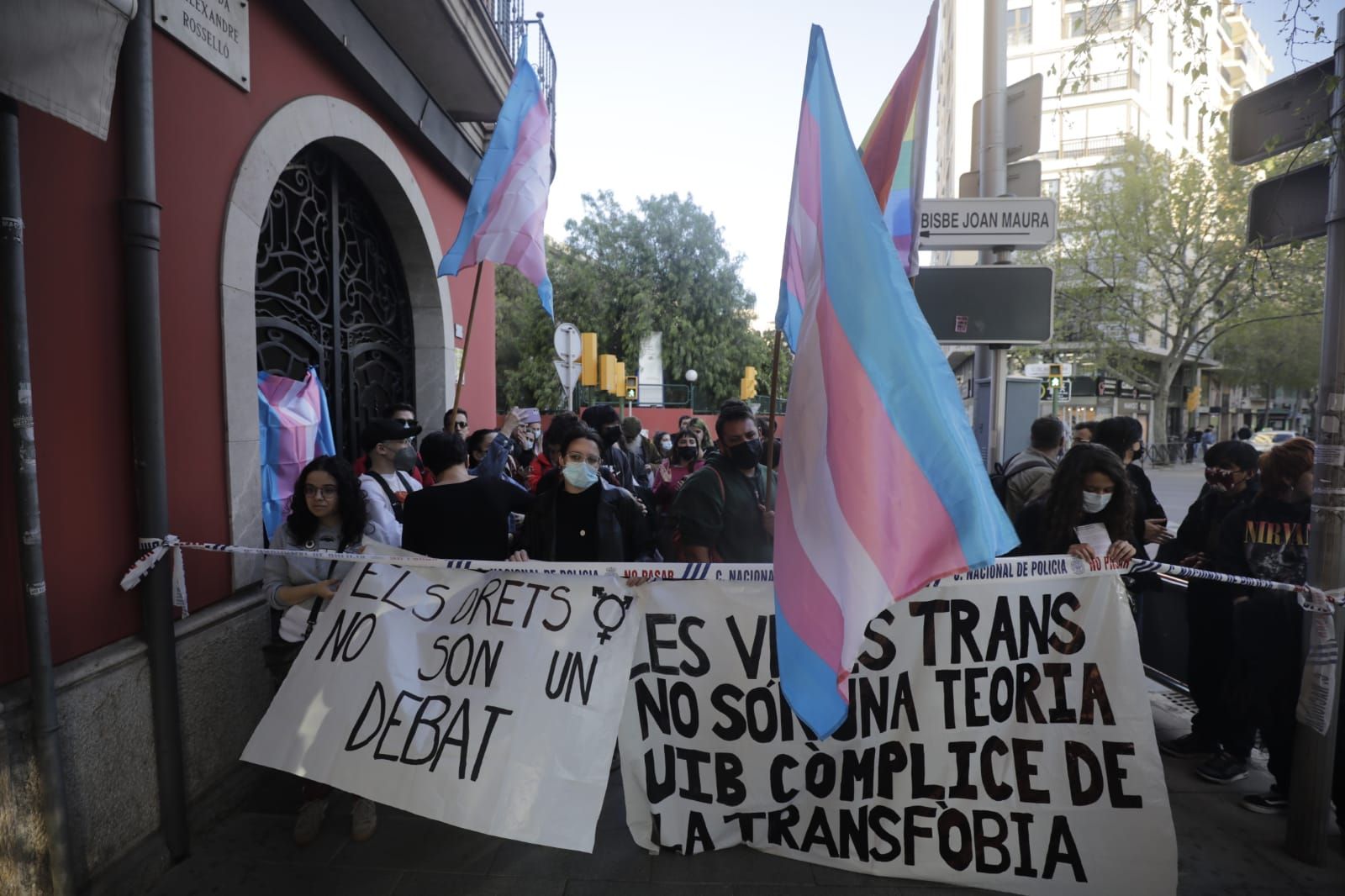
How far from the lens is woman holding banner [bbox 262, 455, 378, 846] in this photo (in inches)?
131

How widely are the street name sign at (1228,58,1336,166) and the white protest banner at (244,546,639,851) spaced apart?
137 inches

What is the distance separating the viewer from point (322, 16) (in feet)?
15.6

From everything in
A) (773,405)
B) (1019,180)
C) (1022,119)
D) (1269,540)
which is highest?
(1022,119)

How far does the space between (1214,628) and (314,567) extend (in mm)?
4539

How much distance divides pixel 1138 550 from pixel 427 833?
362 cm

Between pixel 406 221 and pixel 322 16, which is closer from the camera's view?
pixel 322 16

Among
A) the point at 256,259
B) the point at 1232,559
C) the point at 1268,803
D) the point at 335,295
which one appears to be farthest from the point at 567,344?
the point at 1268,803

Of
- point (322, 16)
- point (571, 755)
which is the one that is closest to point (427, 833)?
point (571, 755)

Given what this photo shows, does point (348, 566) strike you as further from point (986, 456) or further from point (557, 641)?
point (986, 456)

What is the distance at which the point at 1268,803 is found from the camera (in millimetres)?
3572

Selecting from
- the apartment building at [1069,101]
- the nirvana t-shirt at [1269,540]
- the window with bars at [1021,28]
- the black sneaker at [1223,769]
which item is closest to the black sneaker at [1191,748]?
the black sneaker at [1223,769]

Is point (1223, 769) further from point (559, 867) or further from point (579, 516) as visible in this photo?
point (579, 516)

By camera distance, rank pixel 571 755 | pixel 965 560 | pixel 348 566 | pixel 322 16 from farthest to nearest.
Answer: pixel 322 16
pixel 348 566
pixel 571 755
pixel 965 560

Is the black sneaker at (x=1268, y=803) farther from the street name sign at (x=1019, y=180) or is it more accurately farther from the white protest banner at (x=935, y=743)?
the street name sign at (x=1019, y=180)
